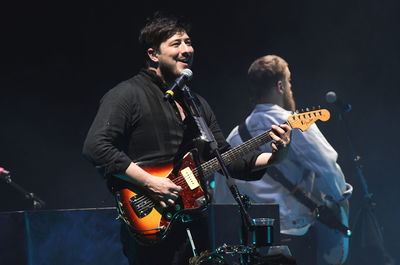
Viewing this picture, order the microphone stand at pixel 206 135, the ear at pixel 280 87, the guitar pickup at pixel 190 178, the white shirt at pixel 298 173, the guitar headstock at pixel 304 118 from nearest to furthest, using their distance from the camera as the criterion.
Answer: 1. the microphone stand at pixel 206 135
2. the guitar pickup at pixel 190 178
3. the guitar headstock at pixel 304 118
4. the white shirt at pixel 298 173
5. the ear at pixel 280 87

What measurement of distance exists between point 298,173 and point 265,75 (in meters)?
1.02

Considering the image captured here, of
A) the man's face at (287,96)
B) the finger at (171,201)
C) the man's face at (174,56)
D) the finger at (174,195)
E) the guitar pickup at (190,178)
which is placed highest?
the man's face at (174,56)

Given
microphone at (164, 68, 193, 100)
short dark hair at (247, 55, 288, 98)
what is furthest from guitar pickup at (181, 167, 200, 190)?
short dark hair at (247, 55, 288, 98)

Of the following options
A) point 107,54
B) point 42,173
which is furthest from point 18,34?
point 42,173

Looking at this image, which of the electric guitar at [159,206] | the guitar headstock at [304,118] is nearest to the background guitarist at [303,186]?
the guitar headstock at [304,118]

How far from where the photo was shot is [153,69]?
331cm

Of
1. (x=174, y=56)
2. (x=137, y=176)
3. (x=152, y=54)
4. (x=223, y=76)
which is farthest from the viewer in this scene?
(x=223, y=76)

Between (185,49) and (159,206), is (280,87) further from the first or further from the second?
(159,206)

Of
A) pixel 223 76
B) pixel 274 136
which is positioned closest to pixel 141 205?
pixel 274 136

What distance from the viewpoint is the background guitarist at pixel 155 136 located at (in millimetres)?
2826

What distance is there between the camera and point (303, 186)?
4.60 m

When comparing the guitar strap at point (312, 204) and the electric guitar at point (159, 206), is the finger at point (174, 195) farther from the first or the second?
the guitar strap at point (312, 204)

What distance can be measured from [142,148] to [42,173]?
14.5 feet

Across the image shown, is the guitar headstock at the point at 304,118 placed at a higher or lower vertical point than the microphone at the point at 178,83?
lower
